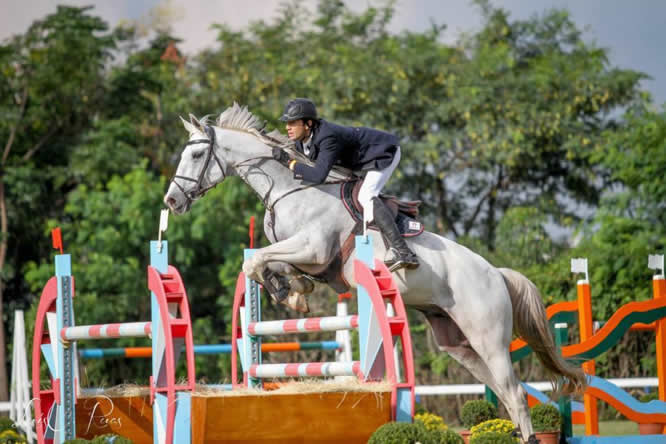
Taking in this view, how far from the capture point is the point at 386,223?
5.18m

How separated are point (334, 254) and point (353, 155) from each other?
0.62m

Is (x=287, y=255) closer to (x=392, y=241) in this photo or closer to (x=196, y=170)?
(x=392, y=241)

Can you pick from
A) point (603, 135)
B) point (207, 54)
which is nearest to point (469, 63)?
point (603, 135)

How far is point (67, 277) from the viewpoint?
531 centimetres

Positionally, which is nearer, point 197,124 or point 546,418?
Answer: point 197,124

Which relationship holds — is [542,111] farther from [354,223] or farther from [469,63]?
[354,223]

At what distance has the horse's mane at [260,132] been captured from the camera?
5430 mm

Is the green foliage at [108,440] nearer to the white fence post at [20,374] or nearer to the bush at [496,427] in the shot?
the bush at [496,427]

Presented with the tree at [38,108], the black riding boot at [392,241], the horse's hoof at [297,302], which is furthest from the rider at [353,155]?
the tree at [38,108]

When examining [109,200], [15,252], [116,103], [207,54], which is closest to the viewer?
[109,200]

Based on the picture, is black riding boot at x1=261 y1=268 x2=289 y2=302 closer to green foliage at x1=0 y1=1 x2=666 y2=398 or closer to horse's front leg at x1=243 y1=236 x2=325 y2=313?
horse's front leg at x1=243 y1=236 x2=325 y2=313

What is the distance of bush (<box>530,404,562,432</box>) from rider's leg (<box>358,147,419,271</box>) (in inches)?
51.4

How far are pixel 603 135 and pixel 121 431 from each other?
1072 cm

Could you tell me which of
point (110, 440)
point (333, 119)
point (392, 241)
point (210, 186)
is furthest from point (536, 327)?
point (333, 119)
